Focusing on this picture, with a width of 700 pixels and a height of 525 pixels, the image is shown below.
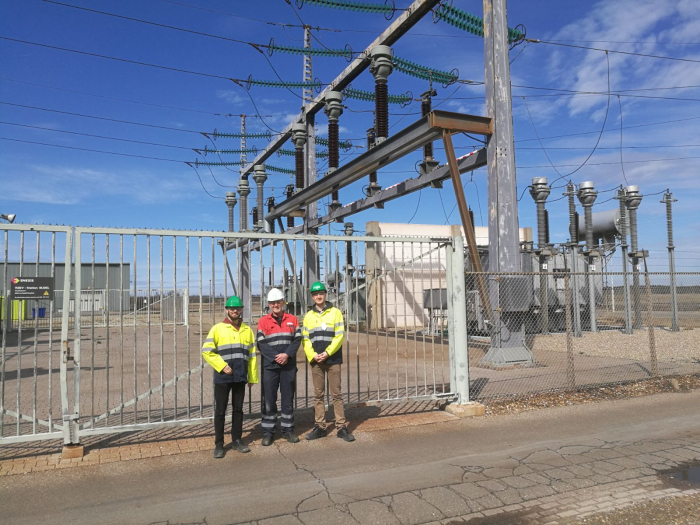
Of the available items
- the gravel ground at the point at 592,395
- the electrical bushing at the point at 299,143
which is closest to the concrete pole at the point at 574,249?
the gravel ground at the point at 592,395

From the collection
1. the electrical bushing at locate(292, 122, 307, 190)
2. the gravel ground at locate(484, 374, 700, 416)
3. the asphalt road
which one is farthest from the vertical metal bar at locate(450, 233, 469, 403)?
the electrical bushing at locate(292, 122, 307, 190)

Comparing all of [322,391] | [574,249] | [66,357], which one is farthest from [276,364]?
[574,249]

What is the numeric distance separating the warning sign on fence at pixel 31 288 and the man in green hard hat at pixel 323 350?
290 cm

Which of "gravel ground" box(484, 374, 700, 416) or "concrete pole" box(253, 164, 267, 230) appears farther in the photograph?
"concrete pole" box(253, 164, 267, 230)

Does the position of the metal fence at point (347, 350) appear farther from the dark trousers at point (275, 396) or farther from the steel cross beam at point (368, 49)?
the steel cross beam at point (368, 49)

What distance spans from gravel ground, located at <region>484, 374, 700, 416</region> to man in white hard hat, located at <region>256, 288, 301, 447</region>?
3.11 m

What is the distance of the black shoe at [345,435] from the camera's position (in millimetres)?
6082

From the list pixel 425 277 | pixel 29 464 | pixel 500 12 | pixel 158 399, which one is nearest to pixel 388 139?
pixel 500 12

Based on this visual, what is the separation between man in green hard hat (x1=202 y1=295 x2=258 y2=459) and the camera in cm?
558

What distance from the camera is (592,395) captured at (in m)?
8.41

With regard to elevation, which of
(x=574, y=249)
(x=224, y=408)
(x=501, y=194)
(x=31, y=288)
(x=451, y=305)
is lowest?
(x=224, y=408)

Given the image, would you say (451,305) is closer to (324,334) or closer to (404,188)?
(324,334)

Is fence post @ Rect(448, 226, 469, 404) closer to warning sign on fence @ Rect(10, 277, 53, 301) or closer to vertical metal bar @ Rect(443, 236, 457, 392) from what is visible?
vertical metal bar @ Rect(443, 236, 457, 392)

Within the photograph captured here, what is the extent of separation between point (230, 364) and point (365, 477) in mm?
1910
